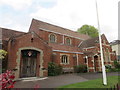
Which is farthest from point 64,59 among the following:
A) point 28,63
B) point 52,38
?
point 52,38

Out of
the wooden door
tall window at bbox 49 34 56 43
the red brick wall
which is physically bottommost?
the wooden door

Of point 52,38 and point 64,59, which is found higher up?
point 52,38

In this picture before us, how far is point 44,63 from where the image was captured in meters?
11.8

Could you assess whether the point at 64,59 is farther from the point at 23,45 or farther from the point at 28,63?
the point at 23,45

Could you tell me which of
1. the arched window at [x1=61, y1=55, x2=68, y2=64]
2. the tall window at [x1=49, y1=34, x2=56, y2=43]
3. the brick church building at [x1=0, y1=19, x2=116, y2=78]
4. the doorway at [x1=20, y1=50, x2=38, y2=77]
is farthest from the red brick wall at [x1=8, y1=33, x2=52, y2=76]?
the tall window at [x1=49, y1=34, x2=56, y2=43]

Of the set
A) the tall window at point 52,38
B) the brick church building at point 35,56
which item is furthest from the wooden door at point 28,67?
the tall window at point 52,38

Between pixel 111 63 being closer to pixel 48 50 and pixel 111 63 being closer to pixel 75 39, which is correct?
pixel 75 39

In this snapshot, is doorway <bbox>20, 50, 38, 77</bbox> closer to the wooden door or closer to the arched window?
the wooden door

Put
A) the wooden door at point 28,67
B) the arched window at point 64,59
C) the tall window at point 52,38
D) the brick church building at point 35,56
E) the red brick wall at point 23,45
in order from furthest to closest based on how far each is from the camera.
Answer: the tall window at point 52,38 < the arched window at point 64,59 < the wooden door at point 28,67 < the brick church building at point 35,56 < the red brick wall at point 23,45

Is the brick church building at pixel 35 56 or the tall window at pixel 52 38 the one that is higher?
the tall window at pixel 52 38

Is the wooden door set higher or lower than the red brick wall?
lower

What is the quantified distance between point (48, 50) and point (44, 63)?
6.11 ft

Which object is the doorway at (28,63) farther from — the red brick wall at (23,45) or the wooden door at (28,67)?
the red brick wall at (23,45)

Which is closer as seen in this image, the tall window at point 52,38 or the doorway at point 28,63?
the doorway at point 28,63
